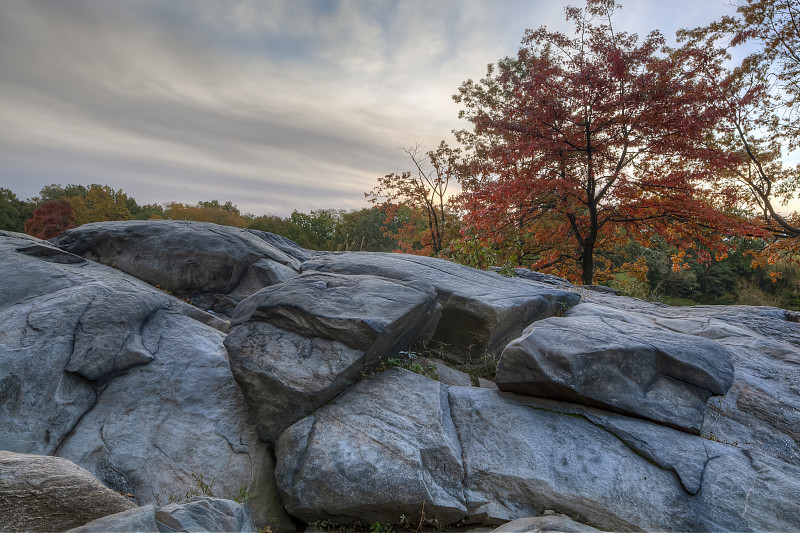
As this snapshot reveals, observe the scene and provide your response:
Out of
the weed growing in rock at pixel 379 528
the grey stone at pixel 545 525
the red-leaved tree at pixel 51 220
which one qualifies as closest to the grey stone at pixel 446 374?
the weed growing in rock at pixel 379 528

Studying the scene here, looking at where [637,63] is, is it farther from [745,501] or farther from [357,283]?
[745,501]

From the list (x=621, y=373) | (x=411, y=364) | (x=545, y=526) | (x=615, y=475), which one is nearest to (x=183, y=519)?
(x=545, y=526)

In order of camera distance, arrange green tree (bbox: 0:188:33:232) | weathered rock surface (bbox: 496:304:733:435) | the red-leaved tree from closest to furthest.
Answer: weathered rock surface (bbox: 496:304:733:435) < the red-leaved tree < green tree (bbox: 0:188:33:232)

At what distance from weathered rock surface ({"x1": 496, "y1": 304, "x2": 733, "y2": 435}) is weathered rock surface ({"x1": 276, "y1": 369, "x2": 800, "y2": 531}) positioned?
0.68 feet

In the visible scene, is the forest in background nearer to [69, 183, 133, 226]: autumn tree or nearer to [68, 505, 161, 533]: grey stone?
[68, 505, 161, 533]: grey stone

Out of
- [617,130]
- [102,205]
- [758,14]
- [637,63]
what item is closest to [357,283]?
[617,130]

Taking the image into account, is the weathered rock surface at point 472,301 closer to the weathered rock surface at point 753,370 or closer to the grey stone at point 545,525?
the weathered rock surface at point 753,370

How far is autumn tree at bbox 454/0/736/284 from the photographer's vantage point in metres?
10.6

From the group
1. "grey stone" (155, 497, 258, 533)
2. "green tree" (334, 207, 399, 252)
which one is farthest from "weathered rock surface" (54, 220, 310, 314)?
"green tree" (334, 207, 399, 252)

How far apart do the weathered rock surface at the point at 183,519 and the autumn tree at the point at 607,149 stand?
31.3 feet

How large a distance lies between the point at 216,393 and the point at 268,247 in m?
3.99

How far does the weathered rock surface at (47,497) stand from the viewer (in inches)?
99.3

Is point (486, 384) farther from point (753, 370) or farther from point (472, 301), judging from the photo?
point (753, 370)

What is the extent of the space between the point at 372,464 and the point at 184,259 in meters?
5.54
